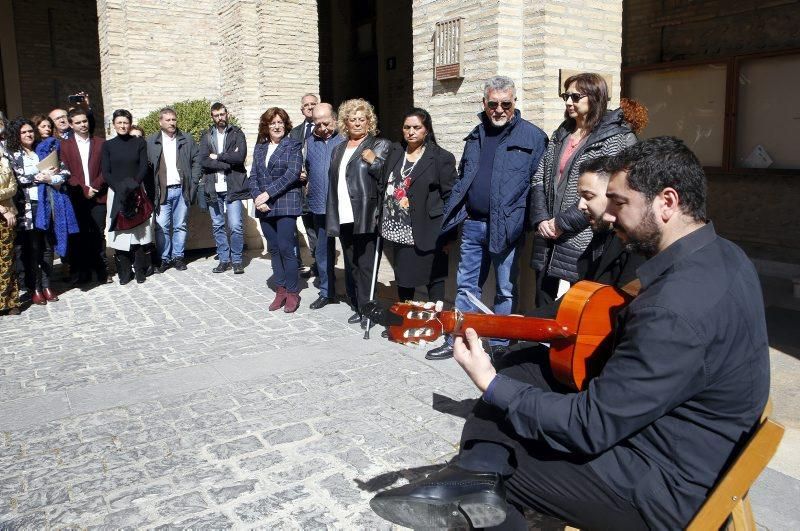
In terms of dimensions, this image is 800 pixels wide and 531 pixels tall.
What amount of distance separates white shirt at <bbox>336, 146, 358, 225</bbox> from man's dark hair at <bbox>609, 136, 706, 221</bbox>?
4292 millimetres

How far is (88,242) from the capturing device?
8523 millimetres

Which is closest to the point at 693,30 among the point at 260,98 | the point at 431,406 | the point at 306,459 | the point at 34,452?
the point at 260,98

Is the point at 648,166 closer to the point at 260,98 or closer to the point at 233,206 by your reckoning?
the point at 233,206

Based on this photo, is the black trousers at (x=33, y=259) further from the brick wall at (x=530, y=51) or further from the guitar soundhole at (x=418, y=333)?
the guitar soundhole at (x=418, y=333)

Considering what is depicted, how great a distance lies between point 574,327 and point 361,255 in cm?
420

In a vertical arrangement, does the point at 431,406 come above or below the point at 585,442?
below

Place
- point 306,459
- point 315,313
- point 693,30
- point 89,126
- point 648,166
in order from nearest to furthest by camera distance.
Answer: point 648,166, point 306,459, point 315,313, point 89,126, point 693,30

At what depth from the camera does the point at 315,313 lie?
22.8 ft

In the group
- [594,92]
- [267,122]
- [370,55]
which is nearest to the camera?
[594,92]

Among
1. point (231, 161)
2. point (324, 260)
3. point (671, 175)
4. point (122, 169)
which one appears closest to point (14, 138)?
point (122, 169)

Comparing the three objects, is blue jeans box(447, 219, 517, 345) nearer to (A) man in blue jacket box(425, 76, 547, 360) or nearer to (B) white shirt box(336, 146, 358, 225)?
(A) man in blue jacket box(425, 76, 547, 360)

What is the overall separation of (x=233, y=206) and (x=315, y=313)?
112 inches

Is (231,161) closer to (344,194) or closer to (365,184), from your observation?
(344,194)

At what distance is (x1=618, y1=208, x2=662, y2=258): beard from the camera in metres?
2.21
